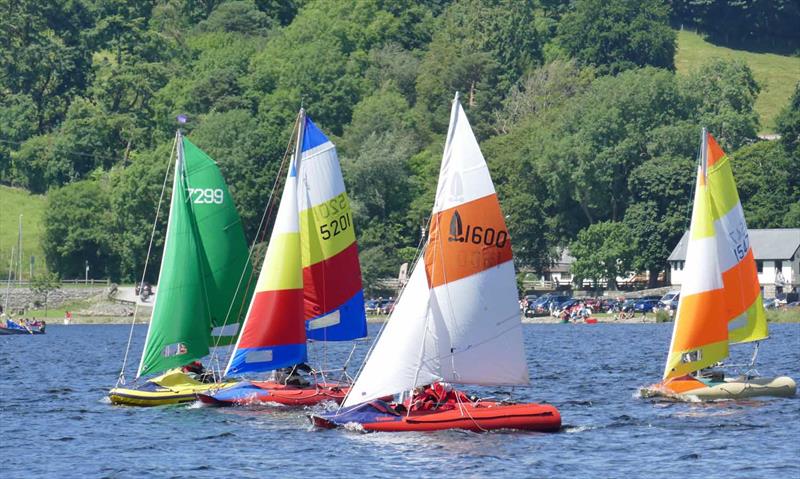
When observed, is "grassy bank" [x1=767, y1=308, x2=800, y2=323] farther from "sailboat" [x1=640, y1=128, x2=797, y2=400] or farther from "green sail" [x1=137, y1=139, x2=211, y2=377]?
"green sail" [x1=137, y1=139, x2=211, y2=377]

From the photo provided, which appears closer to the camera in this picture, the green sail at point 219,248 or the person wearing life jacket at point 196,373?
the person wearing life jacket at point 196,373

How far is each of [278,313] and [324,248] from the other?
338 centimetres

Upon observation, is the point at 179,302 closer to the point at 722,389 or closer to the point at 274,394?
the point at 274,394

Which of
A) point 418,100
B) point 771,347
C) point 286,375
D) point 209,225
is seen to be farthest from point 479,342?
point 418,100

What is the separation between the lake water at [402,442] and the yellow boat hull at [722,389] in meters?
0.40

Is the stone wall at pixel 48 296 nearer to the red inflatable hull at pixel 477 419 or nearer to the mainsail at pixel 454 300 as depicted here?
the red inflatable hull at pixel 477 419

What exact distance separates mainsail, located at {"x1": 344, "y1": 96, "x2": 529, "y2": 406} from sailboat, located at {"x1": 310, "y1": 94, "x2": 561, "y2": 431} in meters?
0.03

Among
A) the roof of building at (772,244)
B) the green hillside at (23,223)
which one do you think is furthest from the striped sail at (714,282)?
the green hillside at (23,223)

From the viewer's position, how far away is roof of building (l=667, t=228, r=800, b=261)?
14062 centimetres

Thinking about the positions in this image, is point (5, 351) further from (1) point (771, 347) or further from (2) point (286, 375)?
(2) point (286, 375)

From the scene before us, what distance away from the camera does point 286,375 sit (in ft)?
173

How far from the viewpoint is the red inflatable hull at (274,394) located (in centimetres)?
5144

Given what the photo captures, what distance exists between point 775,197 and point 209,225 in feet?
337

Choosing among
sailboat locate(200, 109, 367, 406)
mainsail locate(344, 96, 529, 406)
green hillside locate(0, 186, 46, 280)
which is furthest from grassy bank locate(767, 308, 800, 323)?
mainsail locate(344, 96, 529, 406)
